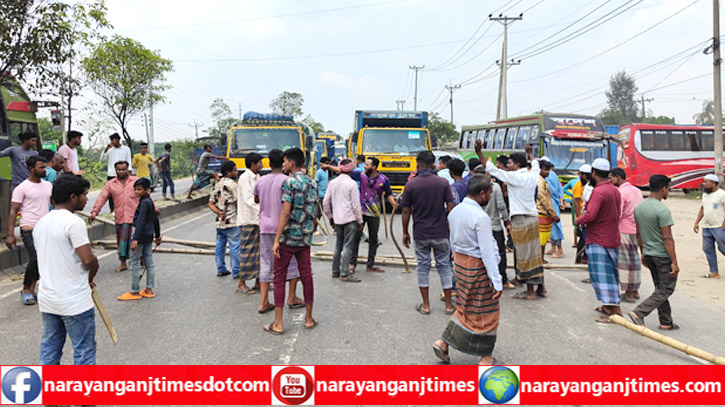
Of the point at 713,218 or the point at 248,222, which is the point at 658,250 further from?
the point at 248,222

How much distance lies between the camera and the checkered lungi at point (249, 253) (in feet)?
21.0

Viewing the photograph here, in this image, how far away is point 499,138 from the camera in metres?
22.0

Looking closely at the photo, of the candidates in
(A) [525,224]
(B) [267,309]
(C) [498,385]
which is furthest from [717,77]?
(C) [498,385]

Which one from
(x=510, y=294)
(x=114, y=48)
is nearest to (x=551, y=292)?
(x=510, y=294)

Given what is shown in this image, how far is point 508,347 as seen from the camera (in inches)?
181

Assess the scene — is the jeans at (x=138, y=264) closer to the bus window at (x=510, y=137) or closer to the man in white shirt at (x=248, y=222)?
the man in white shirt at (x=248, y=222)

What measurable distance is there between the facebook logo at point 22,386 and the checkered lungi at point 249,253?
2.99 metres

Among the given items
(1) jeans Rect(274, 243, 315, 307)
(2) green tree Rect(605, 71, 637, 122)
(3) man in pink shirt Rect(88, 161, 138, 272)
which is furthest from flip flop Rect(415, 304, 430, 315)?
(2) green tree Rect(605, 71, 637, 122)

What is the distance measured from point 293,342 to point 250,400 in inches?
43.1

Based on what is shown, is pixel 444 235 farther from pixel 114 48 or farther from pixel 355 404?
pixel 114 48

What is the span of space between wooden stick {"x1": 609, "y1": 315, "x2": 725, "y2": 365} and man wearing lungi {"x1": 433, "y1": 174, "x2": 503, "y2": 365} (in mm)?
1645

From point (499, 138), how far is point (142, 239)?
18.5 m

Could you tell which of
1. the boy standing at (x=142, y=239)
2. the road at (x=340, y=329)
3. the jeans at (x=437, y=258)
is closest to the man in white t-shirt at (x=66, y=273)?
the road at (x=340, y=329)

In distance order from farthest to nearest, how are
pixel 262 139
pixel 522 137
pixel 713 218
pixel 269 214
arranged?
pixel 522 137 < pixel 262 139 < pixel 713 218 < pixel 269 214
